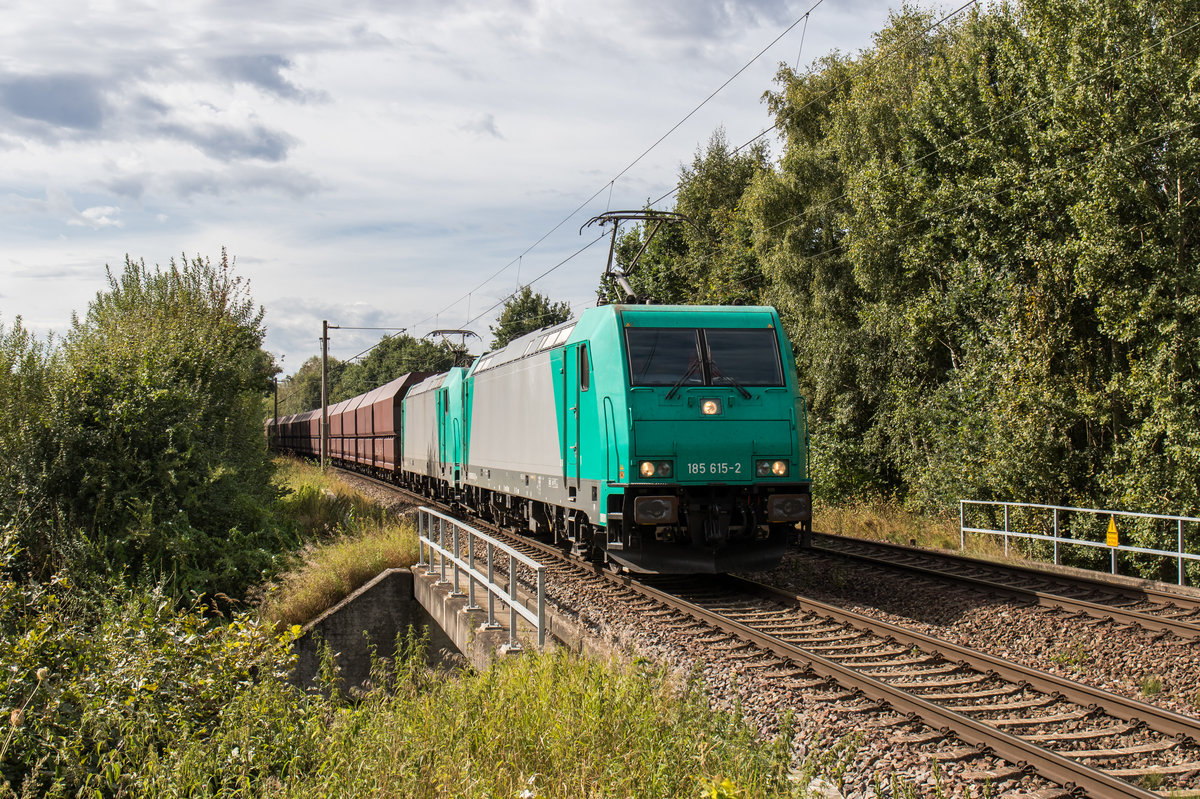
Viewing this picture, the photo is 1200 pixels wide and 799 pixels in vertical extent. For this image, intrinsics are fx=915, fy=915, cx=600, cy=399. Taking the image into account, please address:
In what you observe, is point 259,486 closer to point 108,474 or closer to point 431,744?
point 108,474

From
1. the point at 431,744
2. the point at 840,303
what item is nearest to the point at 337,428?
the point at 840,303

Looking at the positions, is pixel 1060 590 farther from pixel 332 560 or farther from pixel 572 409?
pixel 332 560

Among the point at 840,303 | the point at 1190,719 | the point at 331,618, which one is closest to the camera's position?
the point at 1190,719

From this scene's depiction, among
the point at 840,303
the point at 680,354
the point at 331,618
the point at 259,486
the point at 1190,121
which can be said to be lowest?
the point at 331,618

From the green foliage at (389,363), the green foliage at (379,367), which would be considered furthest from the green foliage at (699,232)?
the green foliage at (389,363)

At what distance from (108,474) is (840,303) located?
1784 cm

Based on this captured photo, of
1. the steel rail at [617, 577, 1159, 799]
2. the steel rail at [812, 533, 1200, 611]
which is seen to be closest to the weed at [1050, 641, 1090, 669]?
the steel rail at [812, 533, 1200, 611]

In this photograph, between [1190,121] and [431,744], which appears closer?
[431,744]

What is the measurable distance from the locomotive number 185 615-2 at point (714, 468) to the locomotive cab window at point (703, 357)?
0.94 meters

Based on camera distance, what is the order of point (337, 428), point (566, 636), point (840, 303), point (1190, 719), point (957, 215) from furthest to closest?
point (337, 428) < point (840, 303) < point (957, 215) < point (566, 636) < point (1190, 719)

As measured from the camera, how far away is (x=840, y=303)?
24.3 m

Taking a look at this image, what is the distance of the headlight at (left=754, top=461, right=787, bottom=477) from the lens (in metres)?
10.5

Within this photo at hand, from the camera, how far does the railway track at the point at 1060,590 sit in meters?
9.06

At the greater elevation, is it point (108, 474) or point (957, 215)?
point (957, 215)
